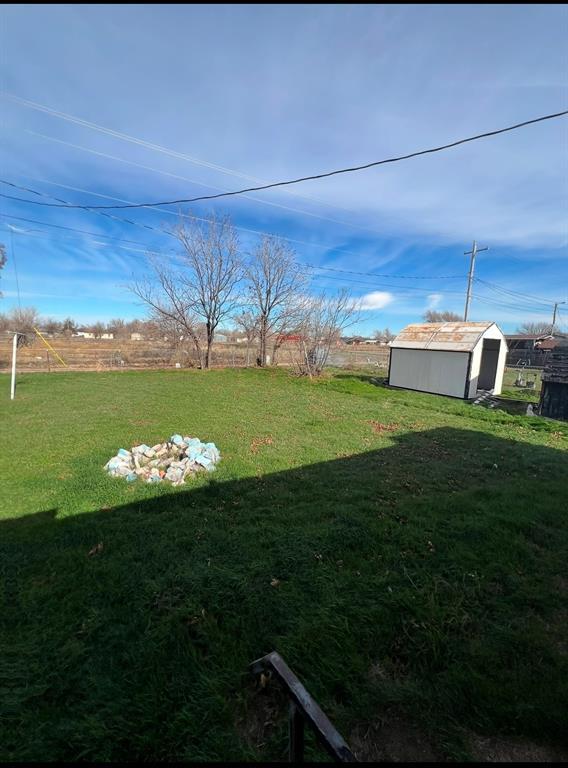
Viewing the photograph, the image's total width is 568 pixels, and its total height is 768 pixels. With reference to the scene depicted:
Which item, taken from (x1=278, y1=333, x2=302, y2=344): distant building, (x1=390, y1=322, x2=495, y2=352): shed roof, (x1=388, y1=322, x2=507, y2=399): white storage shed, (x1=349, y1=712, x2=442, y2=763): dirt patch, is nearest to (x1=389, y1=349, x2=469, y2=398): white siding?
(x1=388, y1=322, x2=507, y2=399): white storage shed

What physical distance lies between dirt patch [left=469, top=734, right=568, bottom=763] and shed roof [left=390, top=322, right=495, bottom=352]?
40.3 feet

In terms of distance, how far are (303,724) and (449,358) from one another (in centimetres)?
1327

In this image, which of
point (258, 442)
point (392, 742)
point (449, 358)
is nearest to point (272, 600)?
point (392, 742)

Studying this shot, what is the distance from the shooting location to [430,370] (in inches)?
531

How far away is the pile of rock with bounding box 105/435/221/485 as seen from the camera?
14.1ft

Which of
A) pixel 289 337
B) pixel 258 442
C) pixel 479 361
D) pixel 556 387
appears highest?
pixel 289 337

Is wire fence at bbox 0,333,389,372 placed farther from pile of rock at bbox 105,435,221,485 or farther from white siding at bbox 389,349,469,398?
pile of rock at bbox 105,435,221,485

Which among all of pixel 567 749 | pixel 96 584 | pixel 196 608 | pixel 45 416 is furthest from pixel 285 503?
pixel 45 416

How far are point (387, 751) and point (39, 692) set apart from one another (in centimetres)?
164

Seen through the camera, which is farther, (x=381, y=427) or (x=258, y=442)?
(x=381, y=427)

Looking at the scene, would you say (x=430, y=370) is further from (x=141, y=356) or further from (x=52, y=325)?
(x=52, y=325)

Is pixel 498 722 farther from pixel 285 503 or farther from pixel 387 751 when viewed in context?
pixel 285 503

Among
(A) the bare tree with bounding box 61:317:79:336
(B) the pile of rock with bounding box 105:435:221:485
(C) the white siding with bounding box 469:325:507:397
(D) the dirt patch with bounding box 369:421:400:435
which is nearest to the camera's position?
(B) the pile of rock with bounding box 105:435:221:485

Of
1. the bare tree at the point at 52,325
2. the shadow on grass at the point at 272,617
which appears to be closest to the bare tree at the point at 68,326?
the bare tree at the point at 52,325
